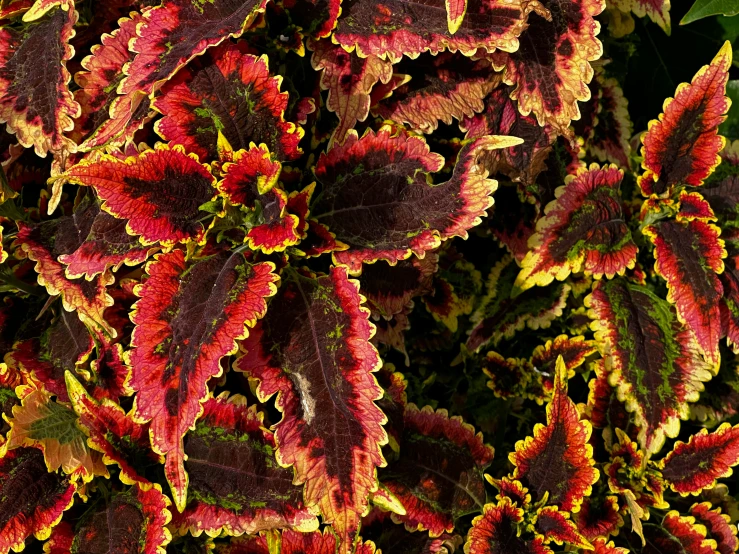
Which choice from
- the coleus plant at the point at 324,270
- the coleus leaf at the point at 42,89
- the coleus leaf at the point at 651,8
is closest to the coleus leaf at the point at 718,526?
the coleus plant at the point at 324,270

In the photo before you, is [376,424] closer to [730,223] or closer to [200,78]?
[200,78]

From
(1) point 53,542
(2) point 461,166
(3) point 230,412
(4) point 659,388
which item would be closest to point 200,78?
(2) point 461,166

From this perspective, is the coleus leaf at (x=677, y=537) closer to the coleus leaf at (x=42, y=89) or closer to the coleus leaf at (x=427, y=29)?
the coleus leaf at (x=427, y=29)

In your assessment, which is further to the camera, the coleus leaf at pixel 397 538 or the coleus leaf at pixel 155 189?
the coleus leaf at pixel 397 538

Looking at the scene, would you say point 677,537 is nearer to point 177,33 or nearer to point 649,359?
point 649,359

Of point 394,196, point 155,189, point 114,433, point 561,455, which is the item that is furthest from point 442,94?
point 114,433

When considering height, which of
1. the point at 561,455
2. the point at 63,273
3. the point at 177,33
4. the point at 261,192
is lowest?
the point at 561,455
